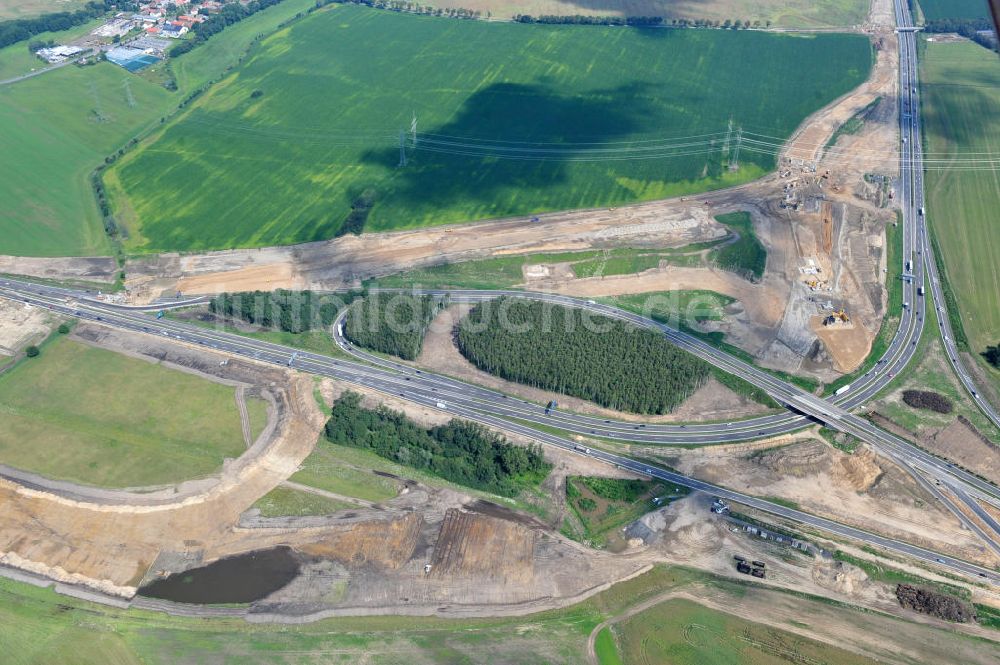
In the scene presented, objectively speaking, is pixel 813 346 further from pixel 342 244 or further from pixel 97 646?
pixel 97 646

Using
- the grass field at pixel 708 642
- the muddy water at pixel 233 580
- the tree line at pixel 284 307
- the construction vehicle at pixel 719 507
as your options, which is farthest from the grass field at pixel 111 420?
the construction vehicle at pixel 719 507

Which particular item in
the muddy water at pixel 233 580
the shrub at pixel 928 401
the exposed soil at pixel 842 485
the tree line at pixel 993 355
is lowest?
the exposed soil at pixel 842 485

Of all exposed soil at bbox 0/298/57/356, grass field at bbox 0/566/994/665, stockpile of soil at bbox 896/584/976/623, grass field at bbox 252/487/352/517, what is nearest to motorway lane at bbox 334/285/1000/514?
stockpile of soil at bbox 896/584/976/623

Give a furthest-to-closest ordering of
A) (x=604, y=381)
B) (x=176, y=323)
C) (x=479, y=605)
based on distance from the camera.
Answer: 1. (x=176, y=323)
2. (x=604, y=381)
3. (x=479, y=605)

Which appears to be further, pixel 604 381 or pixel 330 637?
pixel 604 381

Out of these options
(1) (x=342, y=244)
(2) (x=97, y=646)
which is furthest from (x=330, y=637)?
(1) (x=342, y=244)

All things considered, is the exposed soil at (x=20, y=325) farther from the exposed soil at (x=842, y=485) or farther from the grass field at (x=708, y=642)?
the grass field at (x=708, y=642)

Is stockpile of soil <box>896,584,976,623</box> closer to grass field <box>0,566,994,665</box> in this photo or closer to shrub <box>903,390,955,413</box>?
grass field <box>0,566,994,665</box>
